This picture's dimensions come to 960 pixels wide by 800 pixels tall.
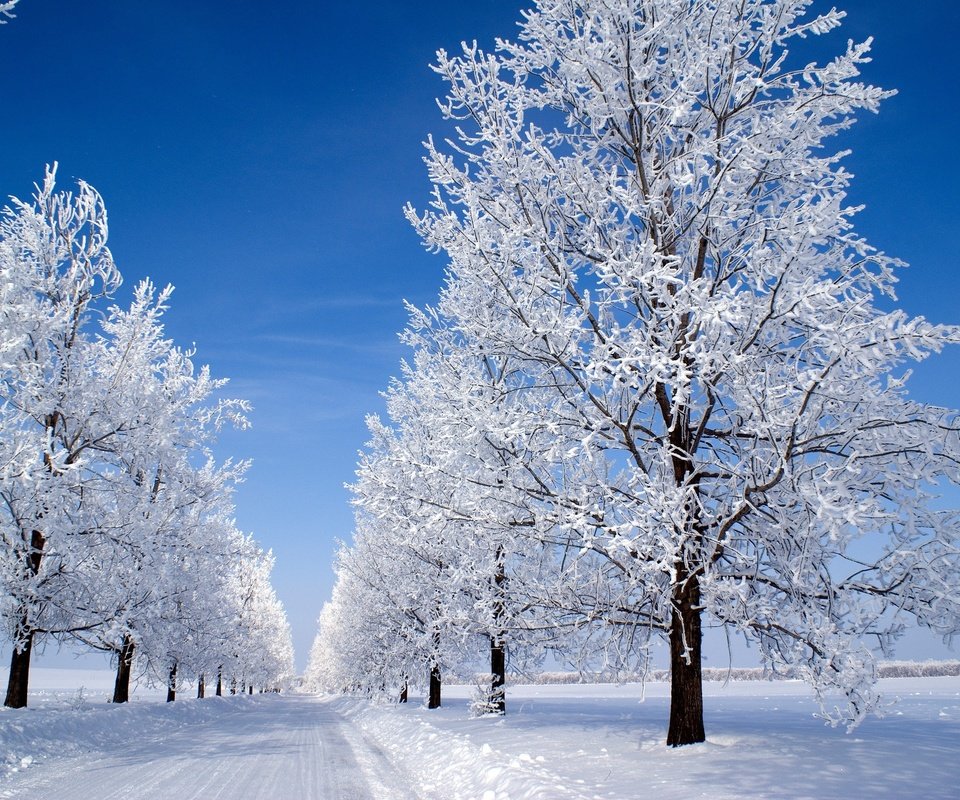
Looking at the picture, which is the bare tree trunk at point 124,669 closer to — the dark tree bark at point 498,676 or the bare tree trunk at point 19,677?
the bare tree trunk at point 19,677

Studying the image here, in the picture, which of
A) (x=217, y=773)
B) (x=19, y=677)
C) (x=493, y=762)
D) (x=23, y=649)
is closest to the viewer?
(x=493, y=762)

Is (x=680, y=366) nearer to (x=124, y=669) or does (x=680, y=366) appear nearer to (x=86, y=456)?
(x=86, y=456)

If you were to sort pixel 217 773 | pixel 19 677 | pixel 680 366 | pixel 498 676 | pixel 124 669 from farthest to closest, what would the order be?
1. pixel 124 669
2. pixel 498 676
3. pixel 19 677
4. pixel 217 773
5. pixel 680 366

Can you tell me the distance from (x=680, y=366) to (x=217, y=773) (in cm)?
776

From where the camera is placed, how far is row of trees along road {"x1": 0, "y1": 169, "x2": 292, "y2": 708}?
11422 mm

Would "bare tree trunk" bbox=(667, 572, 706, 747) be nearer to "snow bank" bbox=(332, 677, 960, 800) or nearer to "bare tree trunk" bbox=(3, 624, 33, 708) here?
"snow bank" bbox=(332, 677, 960, 800)

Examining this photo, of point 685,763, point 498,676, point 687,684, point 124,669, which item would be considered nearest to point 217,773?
point 685,763

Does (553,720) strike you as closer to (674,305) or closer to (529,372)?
(529,372)

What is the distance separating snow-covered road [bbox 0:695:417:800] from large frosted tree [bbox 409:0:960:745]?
3970 millimetres

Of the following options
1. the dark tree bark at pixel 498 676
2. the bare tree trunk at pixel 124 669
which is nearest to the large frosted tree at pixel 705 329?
the dark tree bark at pixel 498 676

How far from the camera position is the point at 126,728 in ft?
43.2

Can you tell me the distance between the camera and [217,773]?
8.24 meters

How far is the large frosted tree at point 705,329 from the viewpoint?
5527 mm

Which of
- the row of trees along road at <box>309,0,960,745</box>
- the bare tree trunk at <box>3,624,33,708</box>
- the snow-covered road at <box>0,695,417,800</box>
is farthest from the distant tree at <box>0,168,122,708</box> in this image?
the row of trees along road at <box>309,0,960,745</box>
